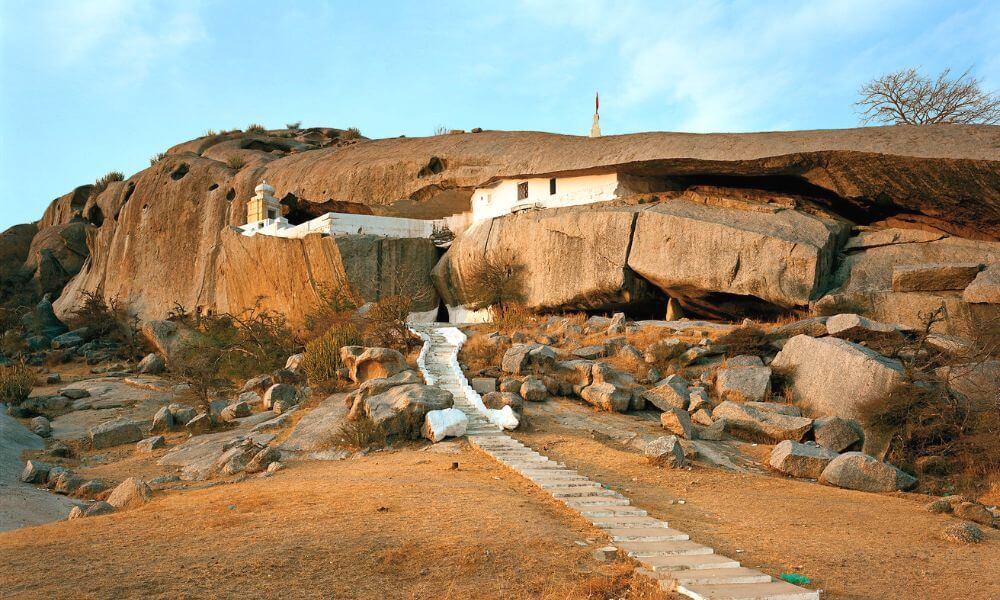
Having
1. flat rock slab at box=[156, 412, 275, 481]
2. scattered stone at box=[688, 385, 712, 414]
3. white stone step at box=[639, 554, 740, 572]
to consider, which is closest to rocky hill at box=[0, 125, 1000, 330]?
scattered stone at box=[688, 385, 712, 414]

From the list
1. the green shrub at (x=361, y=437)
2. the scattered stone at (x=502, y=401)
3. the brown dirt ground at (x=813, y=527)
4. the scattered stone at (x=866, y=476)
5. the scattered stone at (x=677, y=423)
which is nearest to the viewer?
the brown dirt ground at (x=813, y=527)

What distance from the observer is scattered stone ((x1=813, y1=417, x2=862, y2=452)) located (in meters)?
10.5

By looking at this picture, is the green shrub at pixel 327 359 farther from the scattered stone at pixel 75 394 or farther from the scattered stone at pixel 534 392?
the scattered stone at pixel 75 394

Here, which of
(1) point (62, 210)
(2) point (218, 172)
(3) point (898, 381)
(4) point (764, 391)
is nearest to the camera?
(3) point (898, 381)

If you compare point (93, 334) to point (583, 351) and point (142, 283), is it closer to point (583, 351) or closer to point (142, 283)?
point (142, 283)

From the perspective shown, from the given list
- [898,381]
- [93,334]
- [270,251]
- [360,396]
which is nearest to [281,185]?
[270,251]

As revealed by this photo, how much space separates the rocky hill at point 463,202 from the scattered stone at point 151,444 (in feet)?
31.7

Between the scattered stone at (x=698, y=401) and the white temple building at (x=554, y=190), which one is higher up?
the white temple building at (x=554, y=190)

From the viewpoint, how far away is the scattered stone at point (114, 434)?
12.6 metres

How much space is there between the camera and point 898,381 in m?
10.7

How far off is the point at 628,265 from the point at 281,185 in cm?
1475

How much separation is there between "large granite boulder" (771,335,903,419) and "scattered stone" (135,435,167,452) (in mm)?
11603

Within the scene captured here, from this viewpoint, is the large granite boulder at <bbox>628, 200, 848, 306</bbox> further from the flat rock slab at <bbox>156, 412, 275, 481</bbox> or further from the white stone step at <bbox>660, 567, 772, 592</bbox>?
the white stone step at <bbox>660, 567, 772, 592</bbox>

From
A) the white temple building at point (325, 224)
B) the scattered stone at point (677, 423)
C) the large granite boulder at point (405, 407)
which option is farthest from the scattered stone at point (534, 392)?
the white temple building at point (325, 224)
